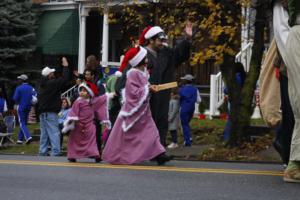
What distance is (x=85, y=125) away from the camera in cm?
1111

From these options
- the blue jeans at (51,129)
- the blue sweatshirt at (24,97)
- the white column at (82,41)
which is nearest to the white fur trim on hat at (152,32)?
the blue jeans at (51,129)

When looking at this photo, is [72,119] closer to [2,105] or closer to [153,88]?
[153,88]

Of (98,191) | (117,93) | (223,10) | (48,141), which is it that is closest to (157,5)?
(223,10)

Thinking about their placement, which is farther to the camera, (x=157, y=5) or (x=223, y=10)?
(x=157, y=5)

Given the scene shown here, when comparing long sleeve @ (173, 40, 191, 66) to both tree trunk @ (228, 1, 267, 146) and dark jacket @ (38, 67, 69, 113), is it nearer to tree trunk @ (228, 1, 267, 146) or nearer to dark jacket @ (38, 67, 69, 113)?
tree trunk @ (228, 1, 267, 146)

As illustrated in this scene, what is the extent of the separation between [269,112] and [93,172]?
201 centimetres

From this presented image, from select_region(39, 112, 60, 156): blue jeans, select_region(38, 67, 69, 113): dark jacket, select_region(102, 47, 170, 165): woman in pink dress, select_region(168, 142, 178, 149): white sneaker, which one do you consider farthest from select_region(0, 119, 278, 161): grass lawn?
select_region(102, 47, 170, 165): woman in pink dress

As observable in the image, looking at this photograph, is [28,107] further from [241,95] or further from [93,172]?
[93,172]

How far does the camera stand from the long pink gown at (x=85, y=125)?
10.9 m

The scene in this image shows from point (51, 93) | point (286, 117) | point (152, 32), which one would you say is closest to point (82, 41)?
point (51, 93)

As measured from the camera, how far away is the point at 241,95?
13.5 m

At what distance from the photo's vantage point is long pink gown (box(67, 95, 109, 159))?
10883mm

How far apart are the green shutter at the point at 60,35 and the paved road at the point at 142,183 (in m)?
19.3

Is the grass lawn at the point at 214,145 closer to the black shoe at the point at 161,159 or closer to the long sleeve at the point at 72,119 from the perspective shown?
the long sleeve at the point at 72,119
